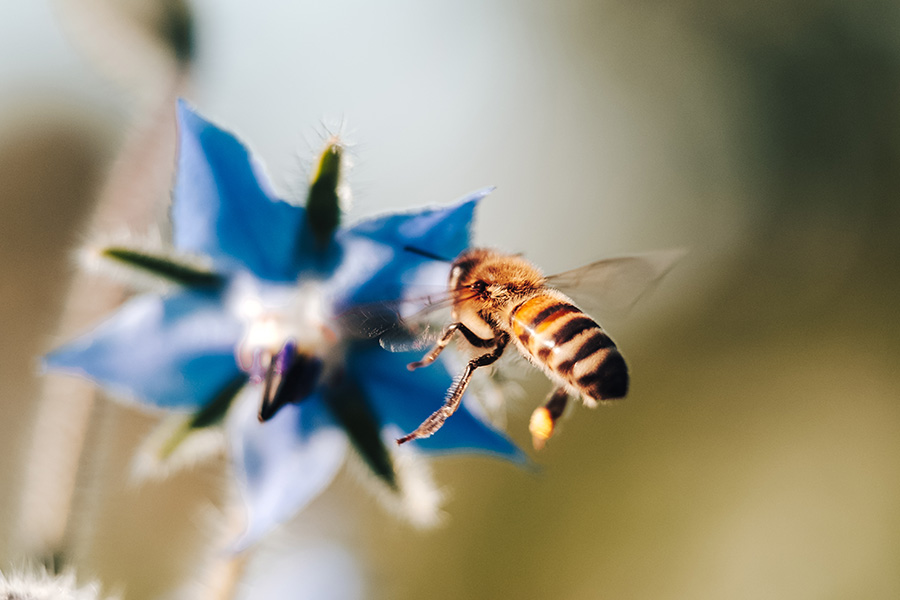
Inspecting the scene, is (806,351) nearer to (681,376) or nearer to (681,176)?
(681,376)

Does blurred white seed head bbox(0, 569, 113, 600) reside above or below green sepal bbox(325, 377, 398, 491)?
below

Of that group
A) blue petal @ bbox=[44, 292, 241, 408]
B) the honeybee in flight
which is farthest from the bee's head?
blue petal @ bbox=[44, 292, 241, 408]

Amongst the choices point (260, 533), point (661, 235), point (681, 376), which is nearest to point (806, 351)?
point (681, 376)

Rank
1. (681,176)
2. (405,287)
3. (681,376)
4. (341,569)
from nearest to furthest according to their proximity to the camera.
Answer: (405,287) → (341,569) → (681,376) → (681,176)

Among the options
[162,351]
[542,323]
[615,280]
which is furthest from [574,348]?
[162,351]

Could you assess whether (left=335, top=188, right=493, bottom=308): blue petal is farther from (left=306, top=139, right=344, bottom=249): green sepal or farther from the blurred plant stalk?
the blurred plant stalk

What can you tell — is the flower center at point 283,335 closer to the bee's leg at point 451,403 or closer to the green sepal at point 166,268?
the green sepal at point 166,268
